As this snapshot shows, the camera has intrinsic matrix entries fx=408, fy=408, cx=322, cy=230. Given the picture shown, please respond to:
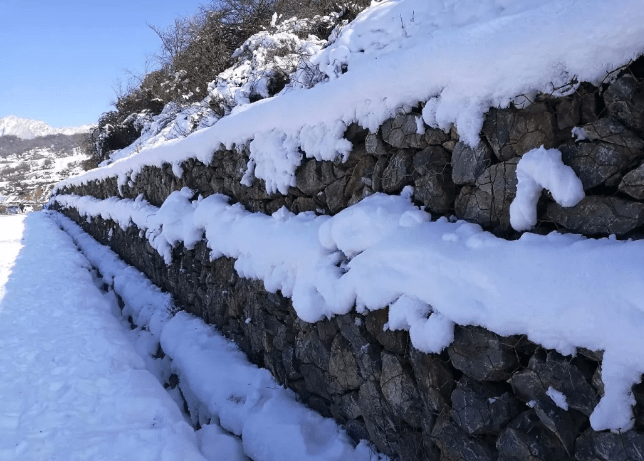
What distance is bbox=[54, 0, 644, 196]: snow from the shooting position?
5.24ft

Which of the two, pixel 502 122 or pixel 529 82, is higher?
pixel 529 82

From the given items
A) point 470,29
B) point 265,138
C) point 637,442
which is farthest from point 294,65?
point 637,442

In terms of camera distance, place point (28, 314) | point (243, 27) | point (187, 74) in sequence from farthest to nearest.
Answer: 1. point (187, 74)
2. point (243, 27)
3. point (28, 314)

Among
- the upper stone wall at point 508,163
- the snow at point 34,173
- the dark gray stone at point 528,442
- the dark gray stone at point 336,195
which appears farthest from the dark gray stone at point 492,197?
the snow at point 34,173

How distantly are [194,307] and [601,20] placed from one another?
4.67 meters

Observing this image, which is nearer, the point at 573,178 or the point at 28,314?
the point at 573,178

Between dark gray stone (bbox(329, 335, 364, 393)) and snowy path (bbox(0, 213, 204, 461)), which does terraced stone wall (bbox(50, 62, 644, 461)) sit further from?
snowy path (bbox(0, 213, 204, 461))

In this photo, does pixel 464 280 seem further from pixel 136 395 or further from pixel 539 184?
pixel 136 395

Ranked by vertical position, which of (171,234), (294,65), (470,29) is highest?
(294,65)

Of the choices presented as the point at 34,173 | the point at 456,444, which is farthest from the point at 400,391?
the point at 34,173

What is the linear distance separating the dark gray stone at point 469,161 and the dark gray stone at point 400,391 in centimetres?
105

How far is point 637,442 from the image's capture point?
1395 mm

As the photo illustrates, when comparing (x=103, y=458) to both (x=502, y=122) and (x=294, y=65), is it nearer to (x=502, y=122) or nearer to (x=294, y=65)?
(x=502, y=122)

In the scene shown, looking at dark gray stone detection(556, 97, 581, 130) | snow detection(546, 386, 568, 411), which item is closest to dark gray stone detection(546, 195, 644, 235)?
dark gray stone detection(556, 97, 581, 130)
